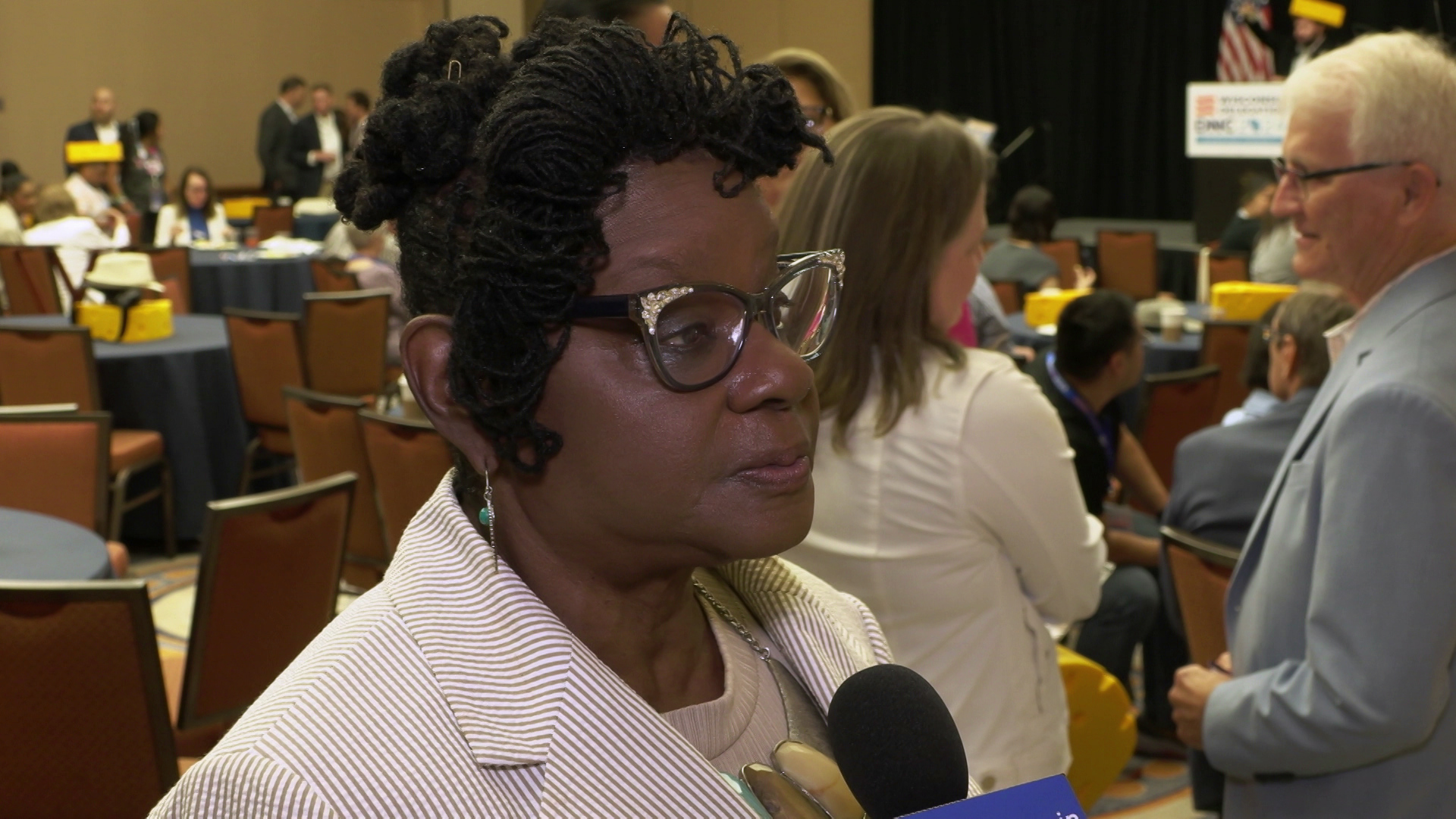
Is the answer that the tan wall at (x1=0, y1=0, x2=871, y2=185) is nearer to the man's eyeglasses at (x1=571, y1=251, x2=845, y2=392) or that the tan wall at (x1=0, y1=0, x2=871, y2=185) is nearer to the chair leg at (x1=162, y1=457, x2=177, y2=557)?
the chair leg at (x1=162, y1=457, x2=177, y2=557)

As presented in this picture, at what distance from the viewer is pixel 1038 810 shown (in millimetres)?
723

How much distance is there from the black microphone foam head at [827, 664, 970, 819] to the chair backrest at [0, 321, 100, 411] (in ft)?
15.6

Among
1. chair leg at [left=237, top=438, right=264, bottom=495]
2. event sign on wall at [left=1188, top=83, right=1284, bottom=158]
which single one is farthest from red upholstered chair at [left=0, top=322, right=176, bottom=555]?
event sign on wall at [left=1188, top=83, right=1284, bottom=158]

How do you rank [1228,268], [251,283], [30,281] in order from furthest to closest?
Answer: 1. [251,283]
2. [30,281]
3. [1228,268]

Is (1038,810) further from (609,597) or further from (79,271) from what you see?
(79,271)

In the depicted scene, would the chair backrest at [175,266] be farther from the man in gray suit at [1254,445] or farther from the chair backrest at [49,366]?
the man in gray suit at [1254,445]

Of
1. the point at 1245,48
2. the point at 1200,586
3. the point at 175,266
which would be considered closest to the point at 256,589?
the point at 1200,586

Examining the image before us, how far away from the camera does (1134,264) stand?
930 cm

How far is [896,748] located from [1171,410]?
162 inches

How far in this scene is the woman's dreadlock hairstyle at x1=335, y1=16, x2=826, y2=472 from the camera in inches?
32.5

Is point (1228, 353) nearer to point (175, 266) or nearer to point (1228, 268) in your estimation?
point (1228, 268)

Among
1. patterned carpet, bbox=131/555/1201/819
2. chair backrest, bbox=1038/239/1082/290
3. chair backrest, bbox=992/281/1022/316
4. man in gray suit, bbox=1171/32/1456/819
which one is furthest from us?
chair backrest, bbox=1038/239/1082/290

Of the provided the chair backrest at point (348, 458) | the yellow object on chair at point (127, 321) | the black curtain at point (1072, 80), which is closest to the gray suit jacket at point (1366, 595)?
the chair backrest at point (348, 458)

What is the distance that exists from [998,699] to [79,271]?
7.30m
